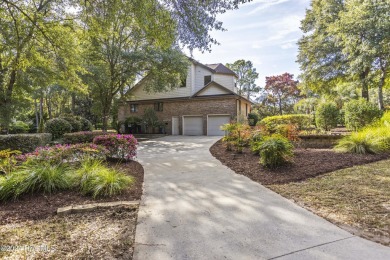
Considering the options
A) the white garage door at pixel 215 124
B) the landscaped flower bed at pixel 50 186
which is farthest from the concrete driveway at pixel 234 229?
the white garage door at pixel 215 124

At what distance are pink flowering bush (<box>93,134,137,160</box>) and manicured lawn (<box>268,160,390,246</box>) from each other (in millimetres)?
4411

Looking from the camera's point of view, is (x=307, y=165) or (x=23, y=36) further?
(x=23, y=36)

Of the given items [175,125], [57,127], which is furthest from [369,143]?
[175,125]

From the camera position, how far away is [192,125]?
19.6 metres

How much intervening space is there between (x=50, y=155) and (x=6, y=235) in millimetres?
2449

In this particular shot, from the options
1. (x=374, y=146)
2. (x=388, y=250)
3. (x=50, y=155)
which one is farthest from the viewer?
(x=374, y=146)

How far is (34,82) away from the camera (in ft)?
35.1

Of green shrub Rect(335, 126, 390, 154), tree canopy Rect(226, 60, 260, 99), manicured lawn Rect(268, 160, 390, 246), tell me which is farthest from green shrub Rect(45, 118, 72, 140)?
tree canopy Rect(226, 60, 260, 99)

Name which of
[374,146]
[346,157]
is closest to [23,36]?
[346,157]

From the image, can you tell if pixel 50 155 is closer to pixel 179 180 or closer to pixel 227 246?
pixel 179 180

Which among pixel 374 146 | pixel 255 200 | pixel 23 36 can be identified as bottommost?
pixel 255 200

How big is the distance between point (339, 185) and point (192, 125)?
16.0 m

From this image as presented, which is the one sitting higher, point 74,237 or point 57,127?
point 57,127

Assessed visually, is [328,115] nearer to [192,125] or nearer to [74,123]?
[192,125]
